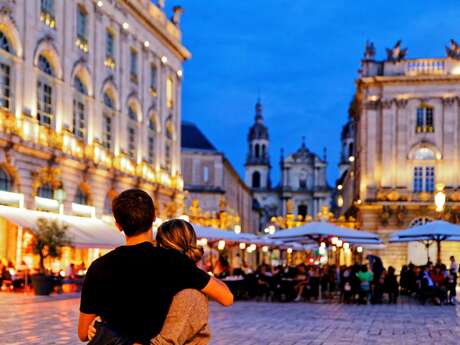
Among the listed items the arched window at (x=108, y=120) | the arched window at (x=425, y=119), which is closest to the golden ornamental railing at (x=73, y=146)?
the arched window at (x=108, y=120)

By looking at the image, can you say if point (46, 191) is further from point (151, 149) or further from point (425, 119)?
point (425, 119)

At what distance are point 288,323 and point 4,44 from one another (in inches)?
622

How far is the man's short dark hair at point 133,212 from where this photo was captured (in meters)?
4.19

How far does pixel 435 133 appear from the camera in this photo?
54.9 m

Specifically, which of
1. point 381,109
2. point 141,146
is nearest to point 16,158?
point 141,146

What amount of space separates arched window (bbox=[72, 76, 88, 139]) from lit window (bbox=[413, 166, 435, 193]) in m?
26.1

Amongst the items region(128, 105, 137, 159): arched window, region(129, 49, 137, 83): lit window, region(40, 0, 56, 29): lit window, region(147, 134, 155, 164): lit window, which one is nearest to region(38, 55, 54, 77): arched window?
region(40, 0, 56, 29): lit window

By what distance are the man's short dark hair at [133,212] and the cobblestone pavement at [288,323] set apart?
9133 millimetres

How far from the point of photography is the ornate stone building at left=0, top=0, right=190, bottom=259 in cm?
2905

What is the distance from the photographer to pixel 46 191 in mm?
31266

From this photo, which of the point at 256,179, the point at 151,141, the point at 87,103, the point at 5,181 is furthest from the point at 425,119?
the point at 256,179

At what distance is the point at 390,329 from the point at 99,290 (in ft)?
43.0

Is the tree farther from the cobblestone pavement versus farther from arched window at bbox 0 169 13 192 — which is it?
arched window at bbox 0 169 13 192

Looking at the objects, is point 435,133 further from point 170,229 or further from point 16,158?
point 170,229
